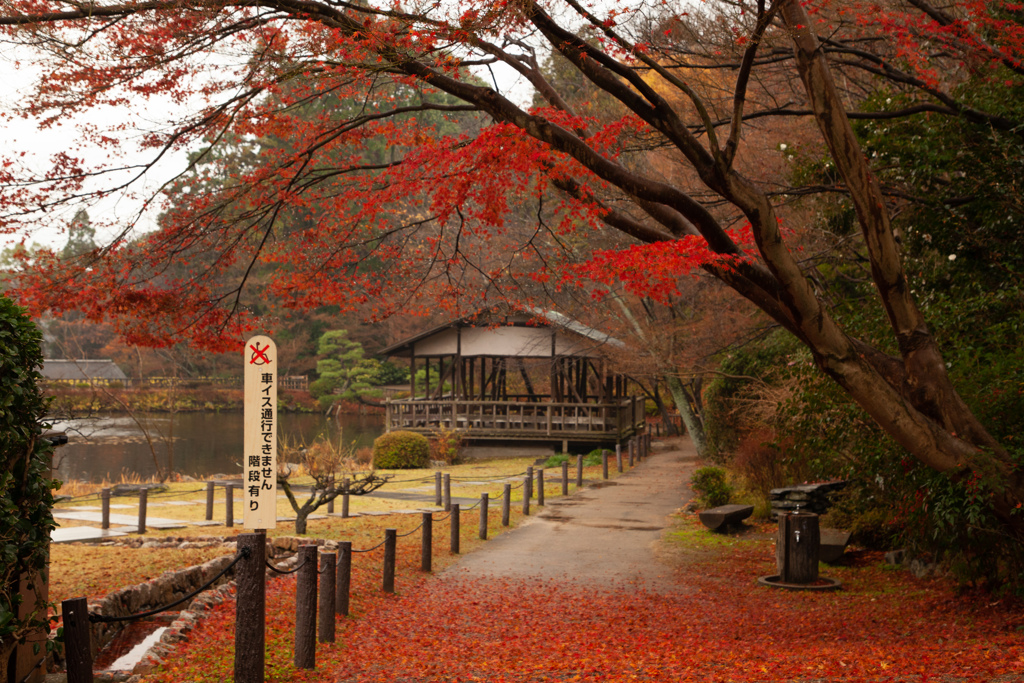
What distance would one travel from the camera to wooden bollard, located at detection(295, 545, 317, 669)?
6.01 meters

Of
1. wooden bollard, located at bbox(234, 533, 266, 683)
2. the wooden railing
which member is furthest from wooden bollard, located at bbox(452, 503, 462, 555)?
the wooden railing

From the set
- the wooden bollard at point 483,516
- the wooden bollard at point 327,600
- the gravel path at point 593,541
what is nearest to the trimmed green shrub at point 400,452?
the gravel path at point 593,541

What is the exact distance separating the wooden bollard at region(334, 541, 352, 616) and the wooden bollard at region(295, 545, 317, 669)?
113cm

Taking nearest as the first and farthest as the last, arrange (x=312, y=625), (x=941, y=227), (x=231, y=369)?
(x=312, y=625)
(x=941, y=227)
(x=231, y=369)

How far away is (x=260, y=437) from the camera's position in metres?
5.41

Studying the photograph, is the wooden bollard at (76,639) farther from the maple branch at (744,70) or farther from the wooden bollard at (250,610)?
the maple branch at (744,70)

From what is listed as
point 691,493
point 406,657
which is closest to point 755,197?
point 406,657

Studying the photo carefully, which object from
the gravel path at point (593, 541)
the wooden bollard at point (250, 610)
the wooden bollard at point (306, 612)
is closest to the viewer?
the wooden bollard at point (250, 610)

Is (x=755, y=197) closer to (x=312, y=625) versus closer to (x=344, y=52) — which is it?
(x=344, y=52)

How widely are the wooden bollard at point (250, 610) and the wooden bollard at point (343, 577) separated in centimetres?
189

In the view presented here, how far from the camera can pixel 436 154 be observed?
855 centimetres

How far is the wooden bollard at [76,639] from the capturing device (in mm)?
4156

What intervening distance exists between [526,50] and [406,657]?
5.76m

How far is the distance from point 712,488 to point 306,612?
10.5 meters
